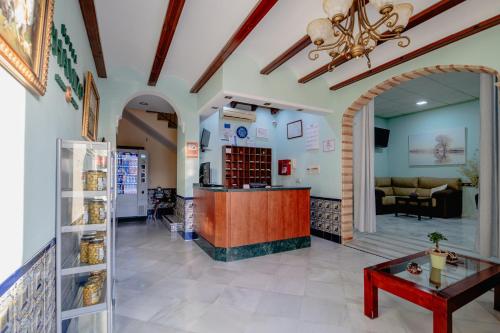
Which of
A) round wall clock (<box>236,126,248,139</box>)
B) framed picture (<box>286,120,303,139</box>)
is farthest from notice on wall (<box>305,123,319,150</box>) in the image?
round wall clock (<box>236,126,248,139</box>)

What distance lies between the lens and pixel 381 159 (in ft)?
27.8

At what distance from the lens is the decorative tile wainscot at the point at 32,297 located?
90cm

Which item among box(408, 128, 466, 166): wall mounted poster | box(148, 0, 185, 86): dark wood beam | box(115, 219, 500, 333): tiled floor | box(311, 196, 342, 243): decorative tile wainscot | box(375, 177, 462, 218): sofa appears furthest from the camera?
box(408, 128, 466, 166): wall mounted poster

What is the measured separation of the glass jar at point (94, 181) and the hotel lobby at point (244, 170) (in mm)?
10

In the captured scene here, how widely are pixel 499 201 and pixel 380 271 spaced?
2.41m

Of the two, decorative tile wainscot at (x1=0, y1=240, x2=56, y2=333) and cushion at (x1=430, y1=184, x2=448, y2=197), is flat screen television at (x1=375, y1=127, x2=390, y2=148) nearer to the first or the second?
cushion at (x1=430, y1=184, x2=448, y2=197)

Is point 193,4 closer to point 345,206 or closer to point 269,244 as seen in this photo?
point 269,244

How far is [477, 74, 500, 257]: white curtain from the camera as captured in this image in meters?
3.13

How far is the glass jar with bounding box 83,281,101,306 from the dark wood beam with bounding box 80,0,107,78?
250 cm

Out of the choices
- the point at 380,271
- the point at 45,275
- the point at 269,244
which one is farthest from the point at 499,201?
the point at 45,275

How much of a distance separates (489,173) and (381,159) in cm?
545

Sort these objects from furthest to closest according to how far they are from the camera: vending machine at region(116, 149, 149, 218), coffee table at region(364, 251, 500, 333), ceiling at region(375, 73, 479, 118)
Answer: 1. vending machine at region(116, 149, 149, 218)
2. ceiling at region(375, 73, 479, 118)
3. coffee table at region(364, 251, 500, 333)

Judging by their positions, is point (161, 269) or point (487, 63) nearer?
point (487, 63)

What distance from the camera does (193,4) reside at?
101 inches
